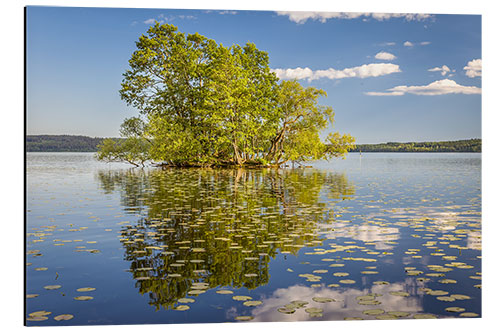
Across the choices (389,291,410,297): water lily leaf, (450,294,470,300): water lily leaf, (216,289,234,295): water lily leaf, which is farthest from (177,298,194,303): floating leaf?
(450,294,470,300): water lily leaf

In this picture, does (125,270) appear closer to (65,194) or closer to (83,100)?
(83,100)

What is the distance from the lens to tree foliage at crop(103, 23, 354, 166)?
29.6 meters

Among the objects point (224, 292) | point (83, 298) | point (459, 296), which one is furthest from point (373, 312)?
point (83, 298)

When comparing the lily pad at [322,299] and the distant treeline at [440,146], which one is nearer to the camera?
the lily pad at [322,299]

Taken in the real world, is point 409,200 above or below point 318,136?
below

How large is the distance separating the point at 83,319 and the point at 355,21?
9654mm

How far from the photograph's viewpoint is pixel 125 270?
5020mm

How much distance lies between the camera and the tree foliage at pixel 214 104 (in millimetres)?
29609

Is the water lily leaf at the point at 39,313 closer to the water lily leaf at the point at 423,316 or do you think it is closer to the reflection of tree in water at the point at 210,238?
the reflection of tree in water at the point at 210,238

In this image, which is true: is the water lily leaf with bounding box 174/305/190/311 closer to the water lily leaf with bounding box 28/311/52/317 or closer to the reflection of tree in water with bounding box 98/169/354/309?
the reflection of tree in water with bounding box 98/169/354/309

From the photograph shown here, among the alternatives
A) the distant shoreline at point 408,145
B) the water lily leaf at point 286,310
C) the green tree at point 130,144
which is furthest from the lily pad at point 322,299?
the green tree at point 130,144

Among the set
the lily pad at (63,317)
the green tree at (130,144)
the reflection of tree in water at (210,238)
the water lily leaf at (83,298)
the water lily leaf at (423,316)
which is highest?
the green tree at (130,144)

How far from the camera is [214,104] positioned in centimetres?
2992
